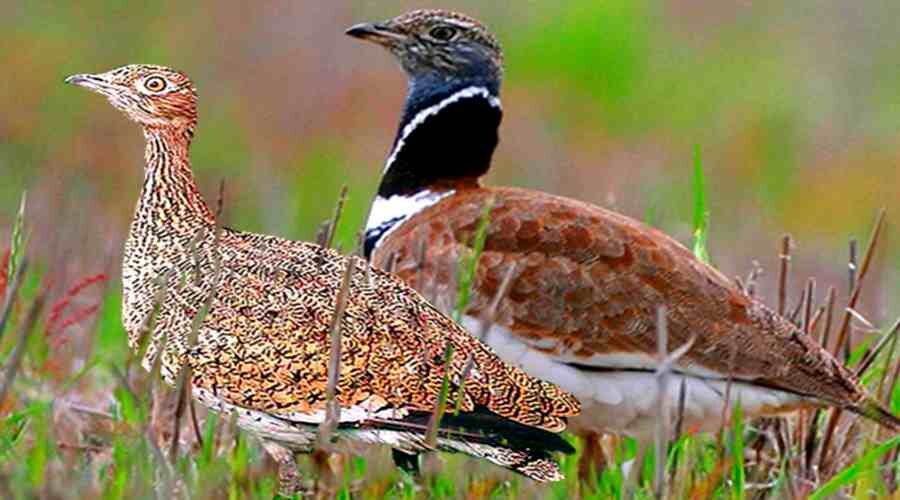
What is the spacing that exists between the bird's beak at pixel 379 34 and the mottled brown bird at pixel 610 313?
2.35 feet

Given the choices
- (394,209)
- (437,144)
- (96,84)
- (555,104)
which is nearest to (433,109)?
(437,144)

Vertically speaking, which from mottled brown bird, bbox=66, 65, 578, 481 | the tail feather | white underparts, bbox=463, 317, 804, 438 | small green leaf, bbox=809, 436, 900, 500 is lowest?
white underparts, bbox=463, 317, 804, 438

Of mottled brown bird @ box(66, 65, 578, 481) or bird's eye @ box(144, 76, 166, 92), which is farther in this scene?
bird's eye @ box(144, 76, 166, 92)

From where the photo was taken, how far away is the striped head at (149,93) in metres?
4.43

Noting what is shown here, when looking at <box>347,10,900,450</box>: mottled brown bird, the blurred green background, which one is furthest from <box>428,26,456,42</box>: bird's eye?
the blurred green background

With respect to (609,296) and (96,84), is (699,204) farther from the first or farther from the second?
(96,84)

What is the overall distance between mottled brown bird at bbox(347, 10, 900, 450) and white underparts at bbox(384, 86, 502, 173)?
479mm

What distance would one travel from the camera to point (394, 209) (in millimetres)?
6000

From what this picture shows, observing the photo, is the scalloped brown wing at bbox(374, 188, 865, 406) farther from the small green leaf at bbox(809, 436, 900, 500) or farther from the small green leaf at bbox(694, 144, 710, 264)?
the small green leaf at bbox(809, 436, 900, 500)

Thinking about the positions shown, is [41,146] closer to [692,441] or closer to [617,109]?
[617,109]

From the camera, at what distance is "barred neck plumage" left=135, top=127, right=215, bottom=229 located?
446 centimetres

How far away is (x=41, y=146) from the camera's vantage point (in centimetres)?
1128

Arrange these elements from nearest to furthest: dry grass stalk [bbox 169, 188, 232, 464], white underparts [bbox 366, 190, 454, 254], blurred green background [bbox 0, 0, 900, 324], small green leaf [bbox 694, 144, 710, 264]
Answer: dry grass stalk [bbox 169, 188, 232, 464] < small green leaf [bbox 694, 144, 710, 264] < white underparts [bbox 366, 190, 454, 254] < blurred green background [bbox 0, 0, 900, 324]

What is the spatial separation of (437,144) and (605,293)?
105cm
